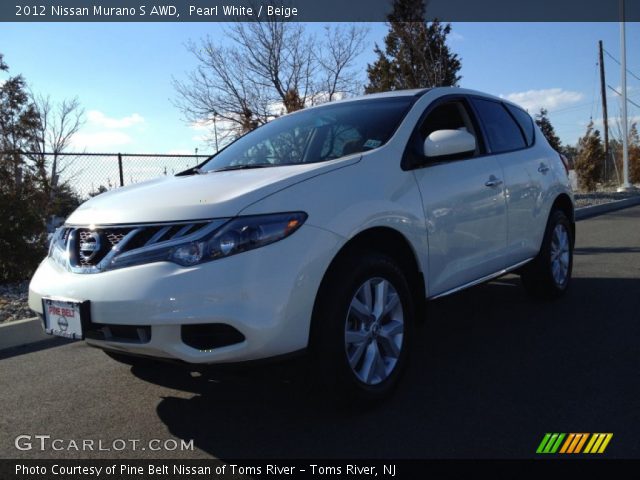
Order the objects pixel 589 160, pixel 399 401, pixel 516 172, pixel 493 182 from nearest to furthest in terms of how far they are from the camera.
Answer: pixel 399 401 → pixel 493 182 → pixel 516 172 → pixel 589 160

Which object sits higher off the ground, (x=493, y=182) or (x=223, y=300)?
(x=493, y=182)

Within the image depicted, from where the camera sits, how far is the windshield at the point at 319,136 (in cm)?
352

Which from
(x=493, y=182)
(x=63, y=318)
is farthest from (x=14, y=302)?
(x=493, y=182)

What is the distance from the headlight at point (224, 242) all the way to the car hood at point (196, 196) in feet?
0.25

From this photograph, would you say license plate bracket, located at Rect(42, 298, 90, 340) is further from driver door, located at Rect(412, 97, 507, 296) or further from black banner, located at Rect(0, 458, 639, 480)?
driver door, located at Rect(412, 97, 507, 296)

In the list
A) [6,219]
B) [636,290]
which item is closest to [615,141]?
[636,290]

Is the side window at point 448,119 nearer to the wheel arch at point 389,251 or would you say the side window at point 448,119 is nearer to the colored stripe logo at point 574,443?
the wheel arch at point 389,251

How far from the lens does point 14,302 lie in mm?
5715

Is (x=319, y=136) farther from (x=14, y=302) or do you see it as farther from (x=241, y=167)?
(x=14, y=302)

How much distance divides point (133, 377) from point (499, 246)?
2.70m

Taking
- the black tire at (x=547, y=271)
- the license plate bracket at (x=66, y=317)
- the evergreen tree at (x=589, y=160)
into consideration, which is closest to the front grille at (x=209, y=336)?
the license plate bracket at (x=66, y=317)

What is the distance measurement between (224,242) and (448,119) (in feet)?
7.36

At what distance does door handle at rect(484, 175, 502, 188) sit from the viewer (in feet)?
13.0

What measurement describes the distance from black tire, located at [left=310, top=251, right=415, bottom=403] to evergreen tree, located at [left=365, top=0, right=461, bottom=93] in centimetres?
1326
